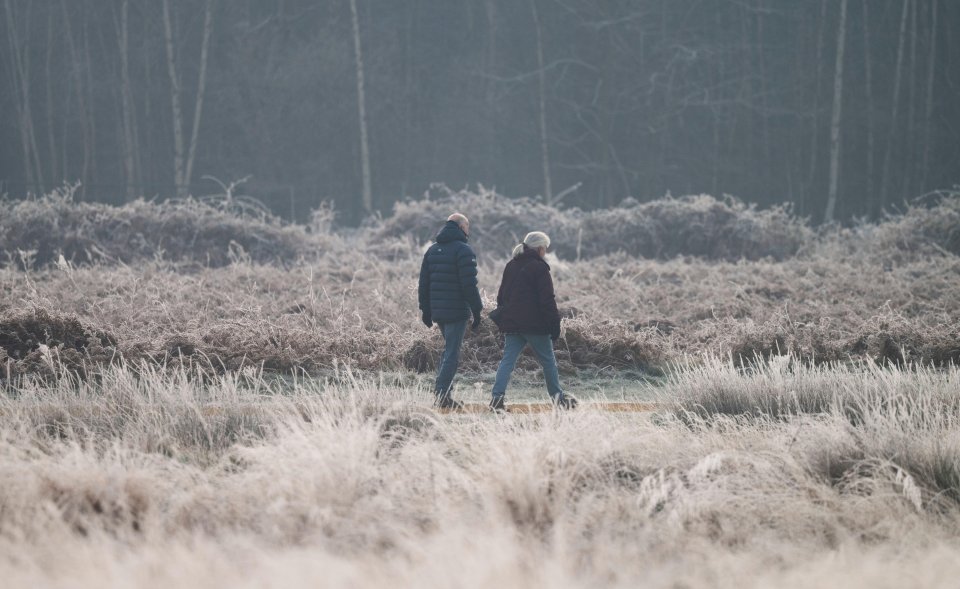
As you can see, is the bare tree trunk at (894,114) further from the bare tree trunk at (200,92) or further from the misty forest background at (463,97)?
the bare tree trunk at (200,92)

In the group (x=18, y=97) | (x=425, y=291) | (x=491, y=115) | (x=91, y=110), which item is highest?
(x=18, y=97)

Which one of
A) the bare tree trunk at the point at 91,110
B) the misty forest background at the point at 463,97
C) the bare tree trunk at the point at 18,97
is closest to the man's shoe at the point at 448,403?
the misty forest background at the point at 463,97

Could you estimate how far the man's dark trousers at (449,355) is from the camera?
811 cm

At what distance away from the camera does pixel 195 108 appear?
119 feet

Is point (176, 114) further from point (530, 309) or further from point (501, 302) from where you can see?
point (530, 309)

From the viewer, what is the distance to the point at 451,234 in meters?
8.09

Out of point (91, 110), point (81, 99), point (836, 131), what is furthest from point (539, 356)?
point (81, 99)

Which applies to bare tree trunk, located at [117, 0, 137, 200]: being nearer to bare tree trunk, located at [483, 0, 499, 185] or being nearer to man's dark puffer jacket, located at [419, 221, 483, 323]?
bare tree trunk, located at [483, 0, 499, 185]

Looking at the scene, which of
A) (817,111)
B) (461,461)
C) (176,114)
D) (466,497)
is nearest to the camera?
(466,497)

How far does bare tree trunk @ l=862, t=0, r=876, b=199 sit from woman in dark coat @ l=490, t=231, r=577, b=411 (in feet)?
95.2

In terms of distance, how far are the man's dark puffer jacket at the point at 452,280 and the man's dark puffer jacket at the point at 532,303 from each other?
0.95 feet

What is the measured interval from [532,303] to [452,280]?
69 cm

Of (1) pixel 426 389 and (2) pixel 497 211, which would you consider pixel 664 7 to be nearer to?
(2) pixel 497 211

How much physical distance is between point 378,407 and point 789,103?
110 ft
